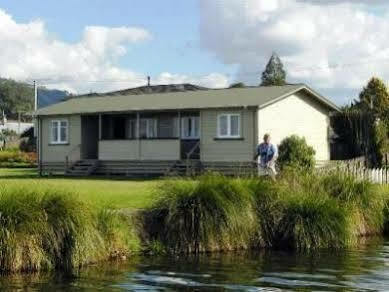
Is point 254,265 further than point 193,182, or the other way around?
point 193,182

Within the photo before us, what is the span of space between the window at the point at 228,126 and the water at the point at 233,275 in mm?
20687

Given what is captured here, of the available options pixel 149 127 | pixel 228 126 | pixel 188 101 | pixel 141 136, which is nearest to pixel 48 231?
pixel 228 126

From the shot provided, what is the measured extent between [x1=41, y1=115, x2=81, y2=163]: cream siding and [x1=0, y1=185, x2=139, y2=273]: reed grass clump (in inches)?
1122

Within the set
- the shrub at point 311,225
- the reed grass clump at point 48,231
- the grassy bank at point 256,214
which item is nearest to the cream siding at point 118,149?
the grassy bank at point 256,214

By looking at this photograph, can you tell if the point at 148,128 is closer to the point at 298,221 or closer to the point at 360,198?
the point at 360,198

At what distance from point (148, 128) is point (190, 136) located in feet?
11.2

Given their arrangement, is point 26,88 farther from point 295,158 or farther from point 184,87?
point 295,158

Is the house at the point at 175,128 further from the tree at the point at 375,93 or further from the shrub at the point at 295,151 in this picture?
the tree at the point at 375,93

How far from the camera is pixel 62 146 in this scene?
44625 mm

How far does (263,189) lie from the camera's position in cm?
1859

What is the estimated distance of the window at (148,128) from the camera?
43.0m

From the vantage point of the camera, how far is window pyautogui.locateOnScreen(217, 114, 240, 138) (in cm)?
3800

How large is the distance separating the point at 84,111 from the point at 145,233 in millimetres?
26735

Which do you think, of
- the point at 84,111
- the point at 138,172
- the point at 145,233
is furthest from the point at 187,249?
the point at 84,111
